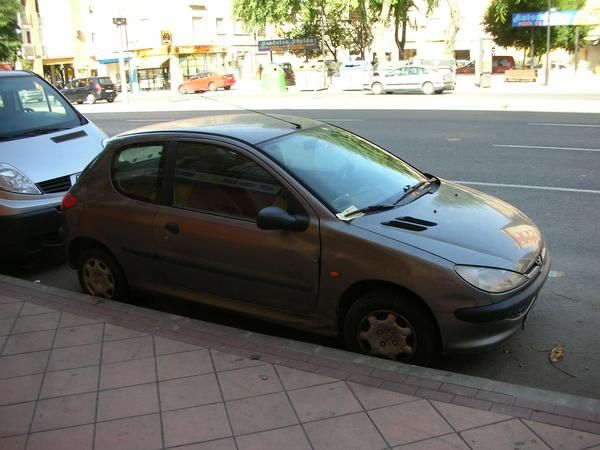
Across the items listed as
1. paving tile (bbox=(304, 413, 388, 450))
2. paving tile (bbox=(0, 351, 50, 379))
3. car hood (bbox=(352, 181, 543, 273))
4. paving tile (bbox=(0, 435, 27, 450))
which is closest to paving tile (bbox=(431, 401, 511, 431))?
paving tile (bbox=(304, 413, 388, 450))

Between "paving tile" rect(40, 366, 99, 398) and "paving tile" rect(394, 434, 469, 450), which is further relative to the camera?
"paving tile" rect(40, 366, 99, 398)

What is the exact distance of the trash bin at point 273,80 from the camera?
37.3 meters

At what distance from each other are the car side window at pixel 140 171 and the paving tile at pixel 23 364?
1343 mm

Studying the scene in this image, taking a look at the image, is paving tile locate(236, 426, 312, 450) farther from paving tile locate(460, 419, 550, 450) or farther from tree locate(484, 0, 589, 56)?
tree locate(484, 0, 589, 56)

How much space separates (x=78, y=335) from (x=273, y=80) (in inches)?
1359

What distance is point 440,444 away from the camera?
282 cm

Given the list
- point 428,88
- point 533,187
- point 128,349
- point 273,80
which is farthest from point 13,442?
point 273,80

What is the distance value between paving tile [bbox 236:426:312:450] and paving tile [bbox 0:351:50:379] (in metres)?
1.51

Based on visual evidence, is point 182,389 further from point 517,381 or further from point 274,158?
point 517,381

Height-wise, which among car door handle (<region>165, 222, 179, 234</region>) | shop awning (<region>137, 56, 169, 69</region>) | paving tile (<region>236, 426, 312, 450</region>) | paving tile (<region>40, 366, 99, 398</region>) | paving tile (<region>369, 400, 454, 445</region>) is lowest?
paving tile (<region>40, 366, 99, 398</region>)

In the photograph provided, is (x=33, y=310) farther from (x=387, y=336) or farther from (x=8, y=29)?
(x=8, y=29)

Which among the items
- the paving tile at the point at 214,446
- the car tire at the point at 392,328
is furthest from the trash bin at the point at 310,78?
the paving tile at the point at 214,446

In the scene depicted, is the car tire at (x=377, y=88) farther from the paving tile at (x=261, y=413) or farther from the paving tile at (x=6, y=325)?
the paving tile at (x=261, y=413)

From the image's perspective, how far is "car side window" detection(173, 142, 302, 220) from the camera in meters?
4.09
